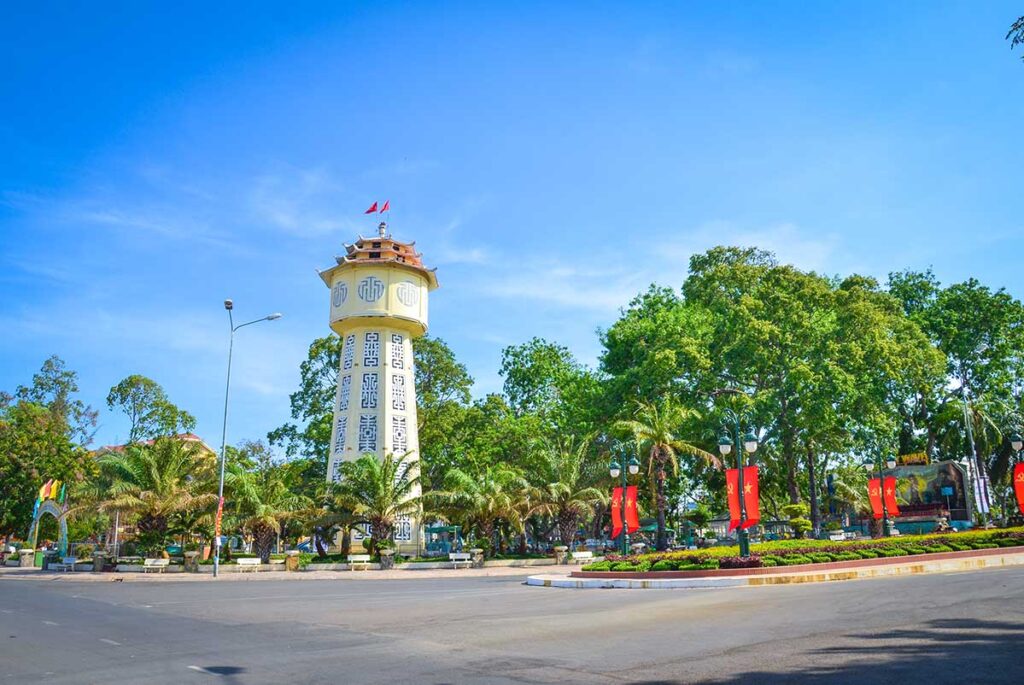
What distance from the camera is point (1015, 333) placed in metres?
49.4

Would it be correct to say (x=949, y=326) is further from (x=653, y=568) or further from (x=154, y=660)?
(x=154, y=660)

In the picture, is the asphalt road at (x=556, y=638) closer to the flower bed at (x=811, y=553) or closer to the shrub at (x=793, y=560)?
the shrub at (x=793, y=560)

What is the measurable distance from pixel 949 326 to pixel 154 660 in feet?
173

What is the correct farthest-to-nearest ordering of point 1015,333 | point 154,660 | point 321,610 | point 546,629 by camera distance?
point 1015,333 → point 321,610 → point 546,629 → point 154,660

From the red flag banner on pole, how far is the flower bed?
91 centimetres

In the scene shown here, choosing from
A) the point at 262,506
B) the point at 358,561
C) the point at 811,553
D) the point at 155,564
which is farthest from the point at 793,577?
the point at 155,564

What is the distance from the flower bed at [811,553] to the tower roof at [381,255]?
24.1 meters

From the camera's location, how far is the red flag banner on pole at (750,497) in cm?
2111

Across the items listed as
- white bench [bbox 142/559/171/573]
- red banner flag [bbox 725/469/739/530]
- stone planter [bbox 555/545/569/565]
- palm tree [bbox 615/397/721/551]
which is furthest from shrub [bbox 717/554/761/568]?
white bench [bbox 142/559/171/573]

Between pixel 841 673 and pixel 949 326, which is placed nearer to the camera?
pixel 841 673

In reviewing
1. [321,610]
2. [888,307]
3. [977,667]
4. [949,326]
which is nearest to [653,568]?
[321,610]

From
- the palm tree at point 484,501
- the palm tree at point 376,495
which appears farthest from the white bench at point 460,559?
the palm tree at point 376,495

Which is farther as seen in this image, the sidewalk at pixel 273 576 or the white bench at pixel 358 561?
the white bench at pixel 358 561

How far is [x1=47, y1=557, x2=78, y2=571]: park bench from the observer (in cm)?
3472
